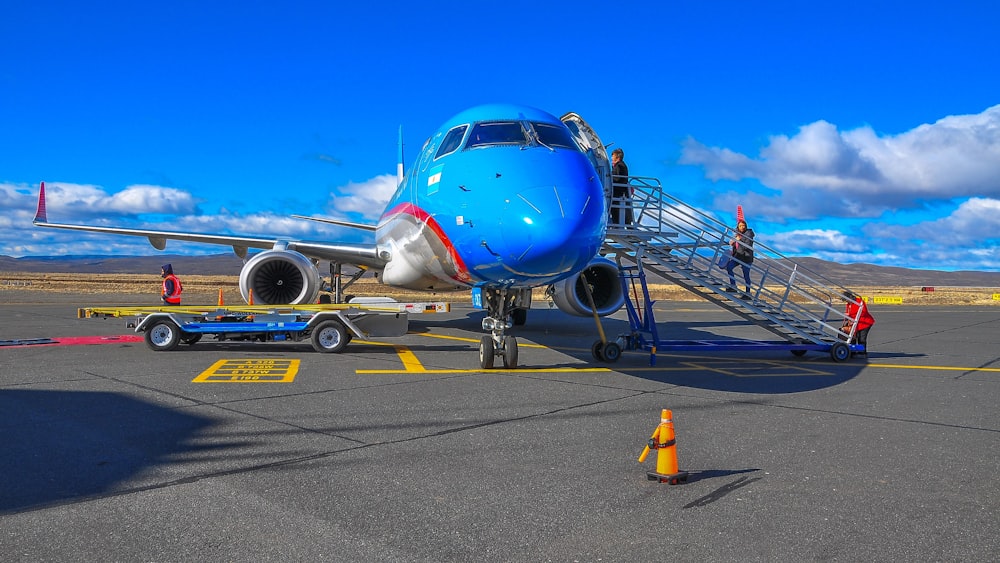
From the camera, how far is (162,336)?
13000mm

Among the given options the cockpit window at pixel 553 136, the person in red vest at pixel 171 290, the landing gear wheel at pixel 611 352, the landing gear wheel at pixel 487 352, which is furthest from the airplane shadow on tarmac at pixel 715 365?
the person in red vest at pixel 171 290

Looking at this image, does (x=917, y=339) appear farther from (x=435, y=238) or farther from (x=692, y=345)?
(x=435, y=238)

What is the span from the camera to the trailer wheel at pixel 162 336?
1290 cm

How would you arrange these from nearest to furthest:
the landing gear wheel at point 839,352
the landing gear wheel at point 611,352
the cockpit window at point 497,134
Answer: the cockpit window at point 497,134 → the landing gear wheel at point 611,352 → the landing gear wheel at point 839,352

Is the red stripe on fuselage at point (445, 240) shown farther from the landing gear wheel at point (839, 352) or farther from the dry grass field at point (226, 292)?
the dry grass field at point (226, 292)

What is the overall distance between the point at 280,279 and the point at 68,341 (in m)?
Answer: 4.29

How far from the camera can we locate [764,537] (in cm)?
410

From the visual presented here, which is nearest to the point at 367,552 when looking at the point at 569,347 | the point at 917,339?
the point at 569,347

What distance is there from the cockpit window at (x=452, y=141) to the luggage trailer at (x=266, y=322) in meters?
3.61

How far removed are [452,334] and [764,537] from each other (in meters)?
14.0

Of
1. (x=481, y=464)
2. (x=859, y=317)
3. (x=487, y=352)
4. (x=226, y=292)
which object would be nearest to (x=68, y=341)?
(x=487, y=352)

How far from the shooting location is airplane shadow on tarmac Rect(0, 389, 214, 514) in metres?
4.88

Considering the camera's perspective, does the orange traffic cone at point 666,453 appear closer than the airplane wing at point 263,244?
Yes

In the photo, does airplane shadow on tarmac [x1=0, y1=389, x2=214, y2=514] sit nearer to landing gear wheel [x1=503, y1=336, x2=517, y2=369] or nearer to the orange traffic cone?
the orange traffic cone
